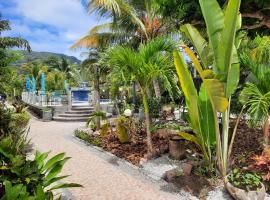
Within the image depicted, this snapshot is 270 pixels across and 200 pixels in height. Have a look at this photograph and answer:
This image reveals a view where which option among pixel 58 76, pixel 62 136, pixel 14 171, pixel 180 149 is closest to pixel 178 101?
pixel 62 136

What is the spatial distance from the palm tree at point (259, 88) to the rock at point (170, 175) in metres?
1.76

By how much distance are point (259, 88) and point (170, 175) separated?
2427 mm

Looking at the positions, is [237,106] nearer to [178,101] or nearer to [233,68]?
[233,68]

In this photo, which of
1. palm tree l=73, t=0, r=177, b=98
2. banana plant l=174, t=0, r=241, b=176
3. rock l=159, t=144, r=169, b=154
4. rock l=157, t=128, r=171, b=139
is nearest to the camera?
banana plant l=174, t=0, r=241, b=176

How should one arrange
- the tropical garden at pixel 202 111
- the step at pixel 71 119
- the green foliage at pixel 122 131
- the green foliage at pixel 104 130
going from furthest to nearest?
the step at pixel 71 119 → the green foliage at pixel 104 130 → the green foliage at pixel 122 131 → the tropical garden at pixel 202 111

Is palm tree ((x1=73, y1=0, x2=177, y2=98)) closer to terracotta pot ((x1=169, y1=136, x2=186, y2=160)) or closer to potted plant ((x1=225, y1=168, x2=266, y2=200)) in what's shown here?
terracotta pot ((x1=169, y1=136, x2=186, y2=160))

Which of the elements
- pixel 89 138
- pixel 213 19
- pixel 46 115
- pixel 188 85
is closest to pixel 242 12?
pixel 213 19

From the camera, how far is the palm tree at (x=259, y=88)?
567cm

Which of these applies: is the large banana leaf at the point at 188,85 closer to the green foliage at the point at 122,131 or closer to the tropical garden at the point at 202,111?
the tropical garden at the point at 202,111

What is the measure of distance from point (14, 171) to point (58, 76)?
34.7 m

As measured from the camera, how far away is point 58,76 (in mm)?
37750

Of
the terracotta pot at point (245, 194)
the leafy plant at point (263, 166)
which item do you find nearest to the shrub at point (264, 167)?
the leafy plant at point (263, 166)

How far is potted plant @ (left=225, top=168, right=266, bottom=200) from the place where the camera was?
16.6 feet

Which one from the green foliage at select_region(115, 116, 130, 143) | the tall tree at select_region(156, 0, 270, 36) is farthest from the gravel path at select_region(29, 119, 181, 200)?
the tall tree at select_region(156, 0, 270, 36)
